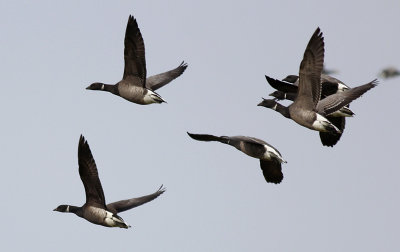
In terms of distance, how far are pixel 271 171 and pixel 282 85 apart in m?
2.66

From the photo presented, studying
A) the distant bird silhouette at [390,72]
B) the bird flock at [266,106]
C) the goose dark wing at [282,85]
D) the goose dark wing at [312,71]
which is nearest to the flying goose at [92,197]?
the bird flock at [266,106]

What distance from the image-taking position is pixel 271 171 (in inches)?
1077

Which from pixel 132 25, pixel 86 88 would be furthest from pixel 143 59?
pixel 86 88

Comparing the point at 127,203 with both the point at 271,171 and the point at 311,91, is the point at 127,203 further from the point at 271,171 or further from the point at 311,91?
the point at 311,91

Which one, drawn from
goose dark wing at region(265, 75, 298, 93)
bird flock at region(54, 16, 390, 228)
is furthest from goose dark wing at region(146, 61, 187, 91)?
goose dark wing at region(265, 75, 298, 93)

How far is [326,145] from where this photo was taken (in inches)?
1125

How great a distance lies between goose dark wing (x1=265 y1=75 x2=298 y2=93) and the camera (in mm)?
28456

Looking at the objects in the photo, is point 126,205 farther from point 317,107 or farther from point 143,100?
point 317,107

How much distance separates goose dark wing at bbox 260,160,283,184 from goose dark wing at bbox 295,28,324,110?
2249mm

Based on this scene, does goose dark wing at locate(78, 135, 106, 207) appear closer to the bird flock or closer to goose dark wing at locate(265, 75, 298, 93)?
the bird flock

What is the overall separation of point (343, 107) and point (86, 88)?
737cm

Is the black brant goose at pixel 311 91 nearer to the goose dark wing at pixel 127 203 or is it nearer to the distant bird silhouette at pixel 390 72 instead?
the goose dark wing at pixel 127 203

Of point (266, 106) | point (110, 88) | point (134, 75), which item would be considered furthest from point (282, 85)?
point (110, 88)

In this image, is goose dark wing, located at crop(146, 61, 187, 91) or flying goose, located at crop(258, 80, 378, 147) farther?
goose dark wing, located at crop(146, 61, 187, 91)
